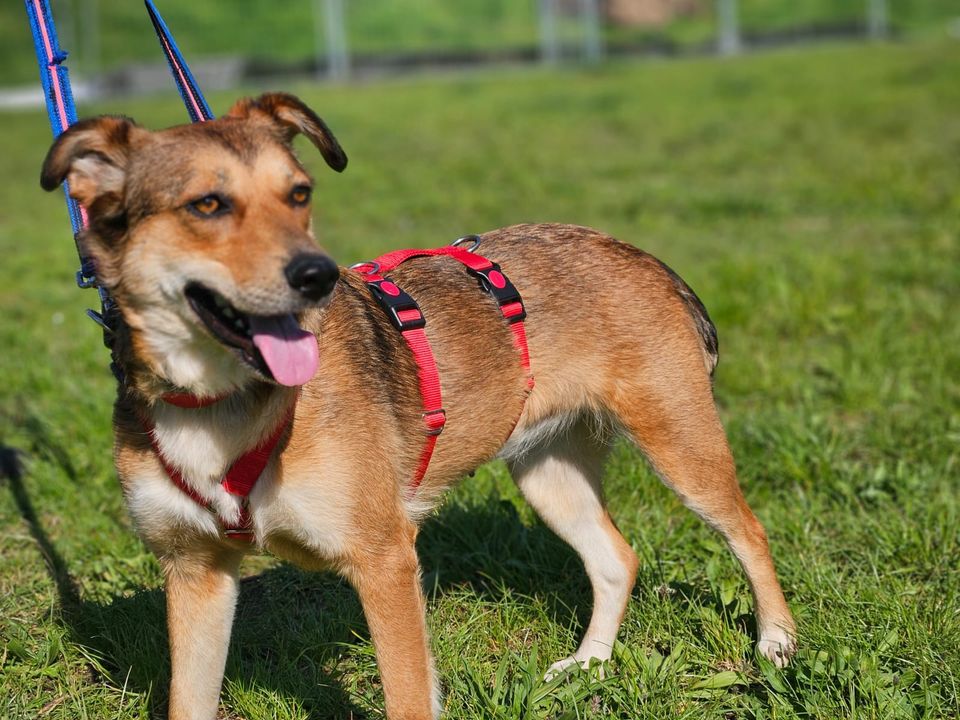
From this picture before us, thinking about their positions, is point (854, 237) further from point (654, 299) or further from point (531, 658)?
point (531, 658)

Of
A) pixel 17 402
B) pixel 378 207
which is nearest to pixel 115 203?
pixel 17 402

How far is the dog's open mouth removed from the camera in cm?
270

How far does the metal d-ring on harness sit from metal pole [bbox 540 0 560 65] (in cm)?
2197

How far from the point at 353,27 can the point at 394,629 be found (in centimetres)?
2316

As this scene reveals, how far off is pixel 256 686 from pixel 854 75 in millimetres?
17505

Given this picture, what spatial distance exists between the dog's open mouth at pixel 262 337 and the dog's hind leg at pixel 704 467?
125 centimetres

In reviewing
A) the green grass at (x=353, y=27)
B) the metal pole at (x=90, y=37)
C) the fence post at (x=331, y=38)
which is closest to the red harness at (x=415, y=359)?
the fence post at (x=331, y=38)

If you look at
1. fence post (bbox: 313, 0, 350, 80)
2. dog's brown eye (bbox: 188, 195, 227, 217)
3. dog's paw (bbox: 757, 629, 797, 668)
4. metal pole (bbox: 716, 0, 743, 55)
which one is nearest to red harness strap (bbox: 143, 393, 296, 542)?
dog's brown eye (bbox: 188, 195, 227, 217)

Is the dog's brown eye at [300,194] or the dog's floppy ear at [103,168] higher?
the dog's floppy ear at [103,168]

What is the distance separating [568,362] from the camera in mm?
3594

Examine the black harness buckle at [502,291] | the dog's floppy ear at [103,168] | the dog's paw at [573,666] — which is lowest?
the dog's paw at [573,666]

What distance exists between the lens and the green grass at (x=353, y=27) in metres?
24.0

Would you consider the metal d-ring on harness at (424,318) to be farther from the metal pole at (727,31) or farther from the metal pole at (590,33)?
the metal pole at (727,31)

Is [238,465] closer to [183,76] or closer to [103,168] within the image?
[103,168]
